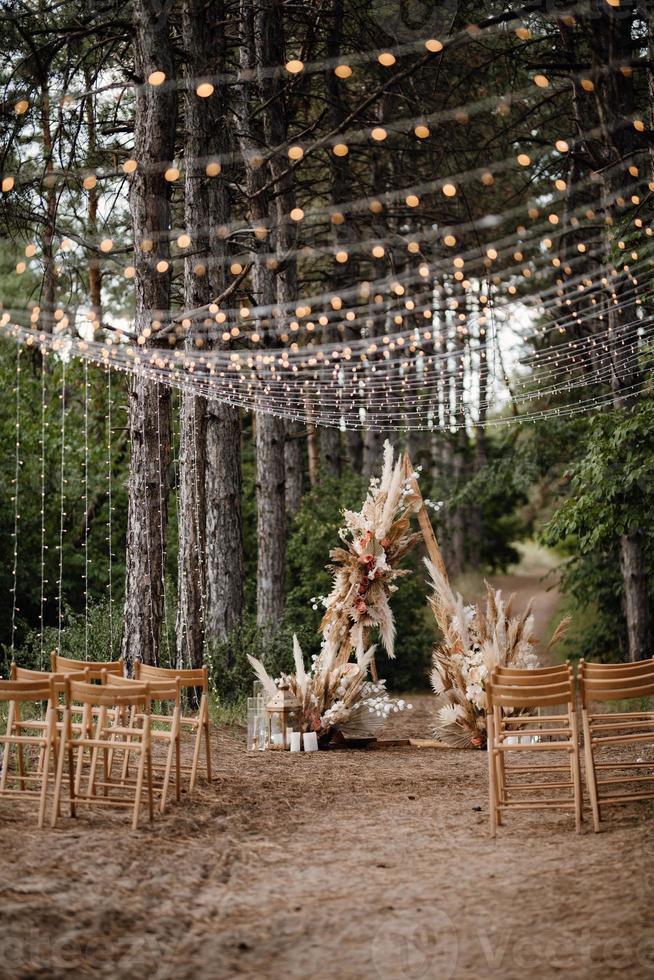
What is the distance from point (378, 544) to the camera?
11.0m

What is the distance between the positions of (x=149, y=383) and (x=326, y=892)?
7.16 metres

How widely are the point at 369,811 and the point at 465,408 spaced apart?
633cm

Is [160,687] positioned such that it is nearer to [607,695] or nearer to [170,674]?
[170,674]

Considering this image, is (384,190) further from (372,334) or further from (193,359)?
(193,359)

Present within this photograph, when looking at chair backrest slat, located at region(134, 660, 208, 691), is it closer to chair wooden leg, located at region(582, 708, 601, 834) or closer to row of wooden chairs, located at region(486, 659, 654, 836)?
row of wooden chairs, located at region(486, 659, 654, 836)

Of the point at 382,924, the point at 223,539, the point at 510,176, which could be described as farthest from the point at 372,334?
the point at 382,924

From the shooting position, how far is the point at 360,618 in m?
10.8

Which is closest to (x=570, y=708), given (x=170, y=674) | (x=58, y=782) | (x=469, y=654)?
(x=170, y=674)

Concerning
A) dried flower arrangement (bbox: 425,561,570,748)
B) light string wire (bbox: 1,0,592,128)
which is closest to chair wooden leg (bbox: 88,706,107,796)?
dried flower arrangement (bbox: 425,561,570,748)

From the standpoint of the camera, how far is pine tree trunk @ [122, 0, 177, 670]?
1118cm

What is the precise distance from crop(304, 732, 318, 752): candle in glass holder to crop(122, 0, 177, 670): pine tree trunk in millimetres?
1815

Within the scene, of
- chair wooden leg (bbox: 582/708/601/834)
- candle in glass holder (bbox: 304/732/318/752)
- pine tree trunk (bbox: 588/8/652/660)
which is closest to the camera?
chair wooden leg (bbox: 582/708/601/834)

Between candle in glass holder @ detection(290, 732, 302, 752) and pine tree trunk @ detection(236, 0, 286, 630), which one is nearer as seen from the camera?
candle in glass holder @ detection(290, 732, 302, 752)

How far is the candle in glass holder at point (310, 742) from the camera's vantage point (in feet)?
34.0
